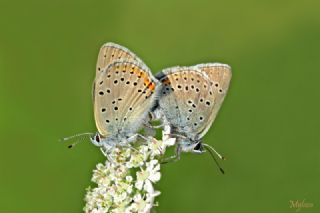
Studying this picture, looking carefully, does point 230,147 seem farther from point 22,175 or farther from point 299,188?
point 22,175

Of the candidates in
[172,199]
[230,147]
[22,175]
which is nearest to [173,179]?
[172,199]

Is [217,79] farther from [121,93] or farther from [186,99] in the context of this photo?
[121,93]

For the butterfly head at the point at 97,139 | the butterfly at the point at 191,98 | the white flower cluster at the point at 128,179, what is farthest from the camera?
the butterfly at the point at 191,98

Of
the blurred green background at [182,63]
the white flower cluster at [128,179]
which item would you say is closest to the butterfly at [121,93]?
the white flower cluster at [128,179]

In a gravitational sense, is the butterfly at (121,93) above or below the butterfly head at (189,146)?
above

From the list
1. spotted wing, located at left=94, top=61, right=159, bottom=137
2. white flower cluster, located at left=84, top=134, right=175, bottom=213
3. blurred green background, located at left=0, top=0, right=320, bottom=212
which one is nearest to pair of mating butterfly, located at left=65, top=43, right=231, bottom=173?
spotted wing, located at left=94, top=61, right=159, bottom=137

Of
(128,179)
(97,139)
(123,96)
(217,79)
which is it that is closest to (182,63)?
(217,79)

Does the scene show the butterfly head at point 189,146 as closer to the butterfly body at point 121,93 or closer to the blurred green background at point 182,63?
the butterfly body at point 121,93
